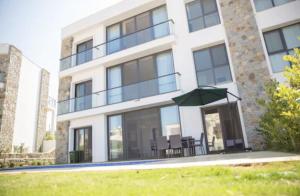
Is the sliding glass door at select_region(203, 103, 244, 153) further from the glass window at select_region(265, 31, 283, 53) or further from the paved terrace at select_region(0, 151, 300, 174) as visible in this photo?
the glass window at select_region(265, 31, 283, 53)

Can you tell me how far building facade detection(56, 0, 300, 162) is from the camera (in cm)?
945

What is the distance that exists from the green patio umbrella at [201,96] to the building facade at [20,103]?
16895 millimetres

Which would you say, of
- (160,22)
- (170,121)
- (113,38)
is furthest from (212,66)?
(113,38)

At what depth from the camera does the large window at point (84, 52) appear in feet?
47.9

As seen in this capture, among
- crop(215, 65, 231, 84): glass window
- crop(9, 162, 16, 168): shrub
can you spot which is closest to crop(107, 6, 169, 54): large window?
crop(215, 65, 231, 84): glass window

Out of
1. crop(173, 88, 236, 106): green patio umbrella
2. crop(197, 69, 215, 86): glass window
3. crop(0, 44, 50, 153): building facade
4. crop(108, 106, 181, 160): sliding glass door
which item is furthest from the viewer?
crop(0, 44, 50, 153): building facade

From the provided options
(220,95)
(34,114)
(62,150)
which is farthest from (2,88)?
(220,95)

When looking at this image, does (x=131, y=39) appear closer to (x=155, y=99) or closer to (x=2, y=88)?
(x=155, y=99)

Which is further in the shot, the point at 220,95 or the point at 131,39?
the point at 131,39

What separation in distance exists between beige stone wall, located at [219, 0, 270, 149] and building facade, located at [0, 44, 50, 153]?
759 inches

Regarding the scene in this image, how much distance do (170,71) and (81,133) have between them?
7607mm

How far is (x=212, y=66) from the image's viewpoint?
10492 mm

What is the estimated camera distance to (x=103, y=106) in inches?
495

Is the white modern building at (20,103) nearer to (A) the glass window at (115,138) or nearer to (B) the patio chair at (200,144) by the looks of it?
(A) the glass window at (115,138)
